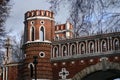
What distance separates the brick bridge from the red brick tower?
608 mm

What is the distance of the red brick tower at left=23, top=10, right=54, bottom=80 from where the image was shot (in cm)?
2942

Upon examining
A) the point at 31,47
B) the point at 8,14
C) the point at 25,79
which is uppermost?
the point at 8,14

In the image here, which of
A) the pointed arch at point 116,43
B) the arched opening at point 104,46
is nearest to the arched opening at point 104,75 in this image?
the arched opening at point 104,46

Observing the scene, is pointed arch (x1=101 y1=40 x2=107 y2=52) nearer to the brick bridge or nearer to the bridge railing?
the brick bridge

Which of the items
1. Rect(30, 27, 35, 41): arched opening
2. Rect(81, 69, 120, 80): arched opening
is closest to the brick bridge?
Rect(81, 69, 120, 80): arched opening

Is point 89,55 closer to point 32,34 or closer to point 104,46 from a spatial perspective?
point 104,46

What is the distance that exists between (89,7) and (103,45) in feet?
53.8

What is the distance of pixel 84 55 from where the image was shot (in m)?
28.2

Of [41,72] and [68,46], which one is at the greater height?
[68,46]

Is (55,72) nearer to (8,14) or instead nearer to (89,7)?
(8,14)

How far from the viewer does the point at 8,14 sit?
61.8ft

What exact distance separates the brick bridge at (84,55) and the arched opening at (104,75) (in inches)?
32.7

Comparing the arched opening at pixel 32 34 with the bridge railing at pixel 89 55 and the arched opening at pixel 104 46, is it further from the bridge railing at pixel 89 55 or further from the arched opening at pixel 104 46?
the arched opening at pixel 104 46

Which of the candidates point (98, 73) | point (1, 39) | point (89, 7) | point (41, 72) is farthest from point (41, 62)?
point (89, 7)
